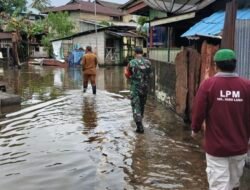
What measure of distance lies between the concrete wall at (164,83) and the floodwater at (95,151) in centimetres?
41

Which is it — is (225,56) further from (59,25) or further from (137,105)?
(59,25)

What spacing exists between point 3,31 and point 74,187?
41.4 meters

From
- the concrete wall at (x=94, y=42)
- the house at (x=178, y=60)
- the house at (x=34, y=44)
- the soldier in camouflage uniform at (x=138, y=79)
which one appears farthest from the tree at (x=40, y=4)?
the soldier in camouflage uniform at (x=138, y=79)

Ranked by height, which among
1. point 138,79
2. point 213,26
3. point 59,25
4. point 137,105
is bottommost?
point 137,105

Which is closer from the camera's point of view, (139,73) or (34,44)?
(139,73)

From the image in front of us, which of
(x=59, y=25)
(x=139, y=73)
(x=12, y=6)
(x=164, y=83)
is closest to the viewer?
(x=139, y=73)

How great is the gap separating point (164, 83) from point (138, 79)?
13.1ft

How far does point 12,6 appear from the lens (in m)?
47.6

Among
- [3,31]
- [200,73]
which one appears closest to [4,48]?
[3,31]

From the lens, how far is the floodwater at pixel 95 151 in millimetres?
6012

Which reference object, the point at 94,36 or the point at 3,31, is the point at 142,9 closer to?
the point at 94,36

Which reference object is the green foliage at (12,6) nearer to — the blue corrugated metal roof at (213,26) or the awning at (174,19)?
the awning at (174,19)

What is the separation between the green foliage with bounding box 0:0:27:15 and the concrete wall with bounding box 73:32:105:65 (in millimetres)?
9572

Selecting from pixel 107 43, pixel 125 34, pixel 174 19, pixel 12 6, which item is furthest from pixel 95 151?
pixel 12 6
